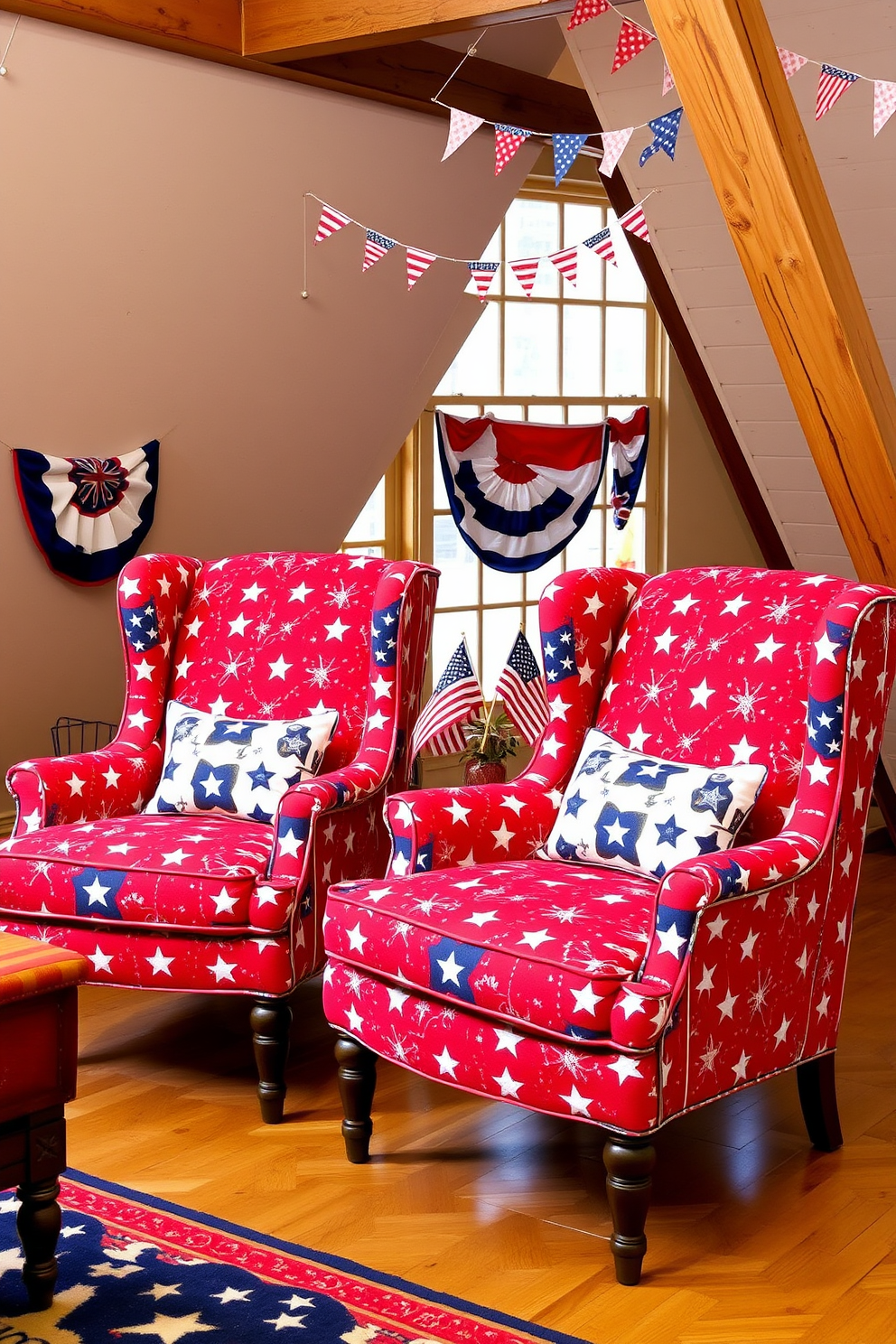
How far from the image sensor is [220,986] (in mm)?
2719

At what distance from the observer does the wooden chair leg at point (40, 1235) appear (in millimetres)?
1988

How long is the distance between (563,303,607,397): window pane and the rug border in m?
4.02

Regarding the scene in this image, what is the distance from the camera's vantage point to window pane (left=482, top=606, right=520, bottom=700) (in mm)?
5688

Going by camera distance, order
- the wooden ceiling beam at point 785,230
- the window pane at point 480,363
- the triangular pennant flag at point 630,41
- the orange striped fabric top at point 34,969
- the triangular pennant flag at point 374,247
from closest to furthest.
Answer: the orange striped fabric top at point 34,969, the wooden ceiling beam at point 785,230, the triangular pennant flag at point 630,41, the triangular pennant flag at point 374,247, the window pane at point 480,363

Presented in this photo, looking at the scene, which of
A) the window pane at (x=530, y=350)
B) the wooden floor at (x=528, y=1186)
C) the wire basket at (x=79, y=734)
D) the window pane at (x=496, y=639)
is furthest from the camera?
the window pane at (x=496, y=639)

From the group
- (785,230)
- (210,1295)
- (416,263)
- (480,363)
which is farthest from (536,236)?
(210,1295)

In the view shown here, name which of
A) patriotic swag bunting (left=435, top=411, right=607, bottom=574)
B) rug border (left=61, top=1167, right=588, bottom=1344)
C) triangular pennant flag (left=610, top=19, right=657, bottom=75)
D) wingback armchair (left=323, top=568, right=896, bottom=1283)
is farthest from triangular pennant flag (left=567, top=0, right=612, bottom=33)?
rug border (left=61, top=1167, right=588, bottom=1344)

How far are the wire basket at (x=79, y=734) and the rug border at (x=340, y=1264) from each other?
1.74 metres

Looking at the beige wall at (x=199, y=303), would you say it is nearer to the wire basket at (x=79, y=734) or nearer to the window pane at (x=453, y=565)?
the wire basket at (x=79, y=734)

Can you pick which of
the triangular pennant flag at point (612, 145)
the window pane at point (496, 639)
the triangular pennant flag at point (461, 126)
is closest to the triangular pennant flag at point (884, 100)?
the triangular pennant flag at point (612, 145)

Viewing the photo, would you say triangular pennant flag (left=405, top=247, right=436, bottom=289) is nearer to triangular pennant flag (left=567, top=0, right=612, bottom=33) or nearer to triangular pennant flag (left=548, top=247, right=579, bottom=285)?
triangular pennant flag (left=548, top=247, right=579, bottom=285)

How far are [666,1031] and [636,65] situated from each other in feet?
9.09

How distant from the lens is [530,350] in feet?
18.6

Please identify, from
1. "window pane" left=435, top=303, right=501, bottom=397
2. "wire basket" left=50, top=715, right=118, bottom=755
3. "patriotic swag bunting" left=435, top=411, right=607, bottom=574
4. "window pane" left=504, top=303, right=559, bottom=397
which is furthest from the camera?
"window pane" left=504, top=303, right=559, bottom=397
